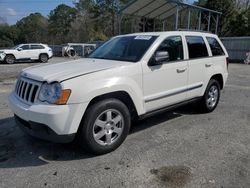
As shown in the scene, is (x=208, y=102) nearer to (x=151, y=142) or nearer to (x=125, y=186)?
(x=151, y=142)

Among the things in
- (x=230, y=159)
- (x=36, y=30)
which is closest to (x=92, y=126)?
(x=230, y=159)

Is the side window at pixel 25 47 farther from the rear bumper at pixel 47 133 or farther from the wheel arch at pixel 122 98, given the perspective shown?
the rear bumper at pixel 47 133

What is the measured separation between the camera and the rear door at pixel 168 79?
4.30 m

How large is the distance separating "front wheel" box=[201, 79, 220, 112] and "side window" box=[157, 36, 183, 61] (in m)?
1.24

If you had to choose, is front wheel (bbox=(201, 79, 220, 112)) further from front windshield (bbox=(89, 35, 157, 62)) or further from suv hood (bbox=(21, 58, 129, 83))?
suv hood (bbox=(21, 58, 129, 83))

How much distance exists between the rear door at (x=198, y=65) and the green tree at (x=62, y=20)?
6046cm

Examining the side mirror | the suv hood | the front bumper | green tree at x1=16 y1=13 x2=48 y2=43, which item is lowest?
the front bumper

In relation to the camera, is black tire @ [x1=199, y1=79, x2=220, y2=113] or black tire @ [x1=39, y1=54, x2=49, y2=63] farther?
black tire @ [x1=39, y1=54, x2=49, y2=63]

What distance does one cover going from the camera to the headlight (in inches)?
132

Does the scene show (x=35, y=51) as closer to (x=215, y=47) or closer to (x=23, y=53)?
(x=23, y=53)

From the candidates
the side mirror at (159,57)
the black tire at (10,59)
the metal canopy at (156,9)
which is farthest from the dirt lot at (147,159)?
the black tire at (10,59)

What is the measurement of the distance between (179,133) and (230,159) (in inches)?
44.5

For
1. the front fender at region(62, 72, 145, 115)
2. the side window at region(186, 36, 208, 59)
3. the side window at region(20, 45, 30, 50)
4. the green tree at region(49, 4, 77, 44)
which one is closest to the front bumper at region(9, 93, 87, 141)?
the front fender at region(62, 72, 145, 115)

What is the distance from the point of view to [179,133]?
4.73m
